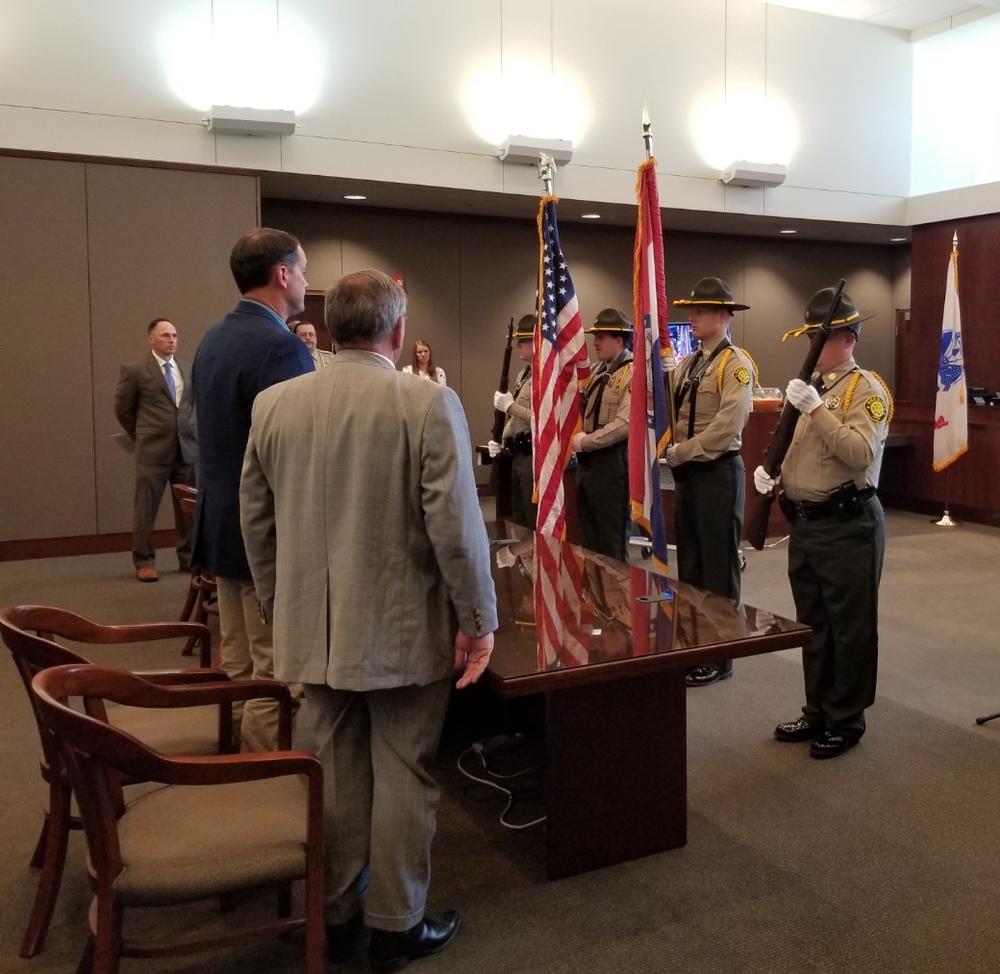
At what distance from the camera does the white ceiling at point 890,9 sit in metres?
9.05

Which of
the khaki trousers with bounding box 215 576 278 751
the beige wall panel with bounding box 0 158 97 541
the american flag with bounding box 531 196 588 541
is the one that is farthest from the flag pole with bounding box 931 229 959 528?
the khaki trousers with bounding box 215 576 278 751

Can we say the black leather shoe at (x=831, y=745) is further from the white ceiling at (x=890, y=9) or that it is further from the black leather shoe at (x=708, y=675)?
the white ceiling at (x=890, y=9)

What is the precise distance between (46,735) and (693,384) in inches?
118

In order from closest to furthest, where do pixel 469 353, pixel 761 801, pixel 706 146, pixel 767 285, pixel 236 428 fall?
pixel 236 428 → pixel 761 801 → pixel 706 146 → pixel 469 353 → pixel 767 285

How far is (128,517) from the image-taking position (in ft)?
23.6

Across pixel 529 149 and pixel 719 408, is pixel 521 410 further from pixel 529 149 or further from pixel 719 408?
pixel 529 149

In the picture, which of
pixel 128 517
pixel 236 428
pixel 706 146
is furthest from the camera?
pixel 706 146

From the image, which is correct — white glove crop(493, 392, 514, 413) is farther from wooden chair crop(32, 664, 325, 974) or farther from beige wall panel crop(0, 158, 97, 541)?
wooden chair crop(32, 664, 325, 974)

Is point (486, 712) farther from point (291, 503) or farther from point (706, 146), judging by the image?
point (706, 146)

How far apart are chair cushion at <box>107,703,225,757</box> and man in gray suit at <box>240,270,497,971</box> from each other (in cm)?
39

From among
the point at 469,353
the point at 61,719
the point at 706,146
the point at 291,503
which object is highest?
the point at 706,146

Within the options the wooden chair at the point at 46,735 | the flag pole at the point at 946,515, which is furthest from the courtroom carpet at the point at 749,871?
the flag pole at the point at 946,515

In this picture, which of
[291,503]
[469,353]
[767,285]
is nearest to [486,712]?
[291,503]

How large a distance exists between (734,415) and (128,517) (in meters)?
4.99
